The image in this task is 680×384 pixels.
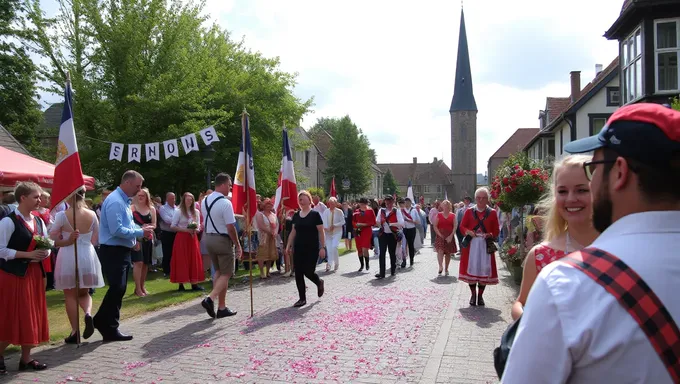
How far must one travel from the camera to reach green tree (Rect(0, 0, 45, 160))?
92.4ft

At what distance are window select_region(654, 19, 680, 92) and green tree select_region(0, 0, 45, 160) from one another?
26710mm

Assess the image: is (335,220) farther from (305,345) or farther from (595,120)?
(595,120)

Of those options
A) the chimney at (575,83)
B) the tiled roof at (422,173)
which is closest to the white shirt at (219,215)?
the chimney at (575,83)

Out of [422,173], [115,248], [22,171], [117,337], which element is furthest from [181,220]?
[422,173]

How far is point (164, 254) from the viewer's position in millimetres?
14391

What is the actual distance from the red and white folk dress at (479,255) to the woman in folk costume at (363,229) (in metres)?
6.13

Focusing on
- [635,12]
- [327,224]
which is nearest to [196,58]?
[327,224]

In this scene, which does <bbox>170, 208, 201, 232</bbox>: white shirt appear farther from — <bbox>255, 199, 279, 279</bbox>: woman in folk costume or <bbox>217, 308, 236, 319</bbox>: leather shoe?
<bbox>217, 308, 236, 319</bbox>: leather shoe

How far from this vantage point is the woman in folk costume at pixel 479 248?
1011 cm

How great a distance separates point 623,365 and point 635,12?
2088cm

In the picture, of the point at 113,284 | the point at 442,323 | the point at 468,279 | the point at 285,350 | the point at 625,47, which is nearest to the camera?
the point at 285,350

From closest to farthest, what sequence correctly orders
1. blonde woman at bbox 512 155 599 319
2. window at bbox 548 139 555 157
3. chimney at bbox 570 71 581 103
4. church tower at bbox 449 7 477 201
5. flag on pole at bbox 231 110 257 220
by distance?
blonde woman at bbox 512 155 599 319, flag on pole at bbox 231 110 257 220, window at bbox 548 139 555 157, chimney at bbox 570 71 581 103, church tower at bbox 449 7 477 201

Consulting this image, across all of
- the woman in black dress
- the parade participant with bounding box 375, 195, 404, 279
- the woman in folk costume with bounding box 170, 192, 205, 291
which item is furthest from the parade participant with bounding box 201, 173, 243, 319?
the parade participant with bounding box 375, 195, 404, 279

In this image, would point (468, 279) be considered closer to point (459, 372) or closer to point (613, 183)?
point (459, 372)
